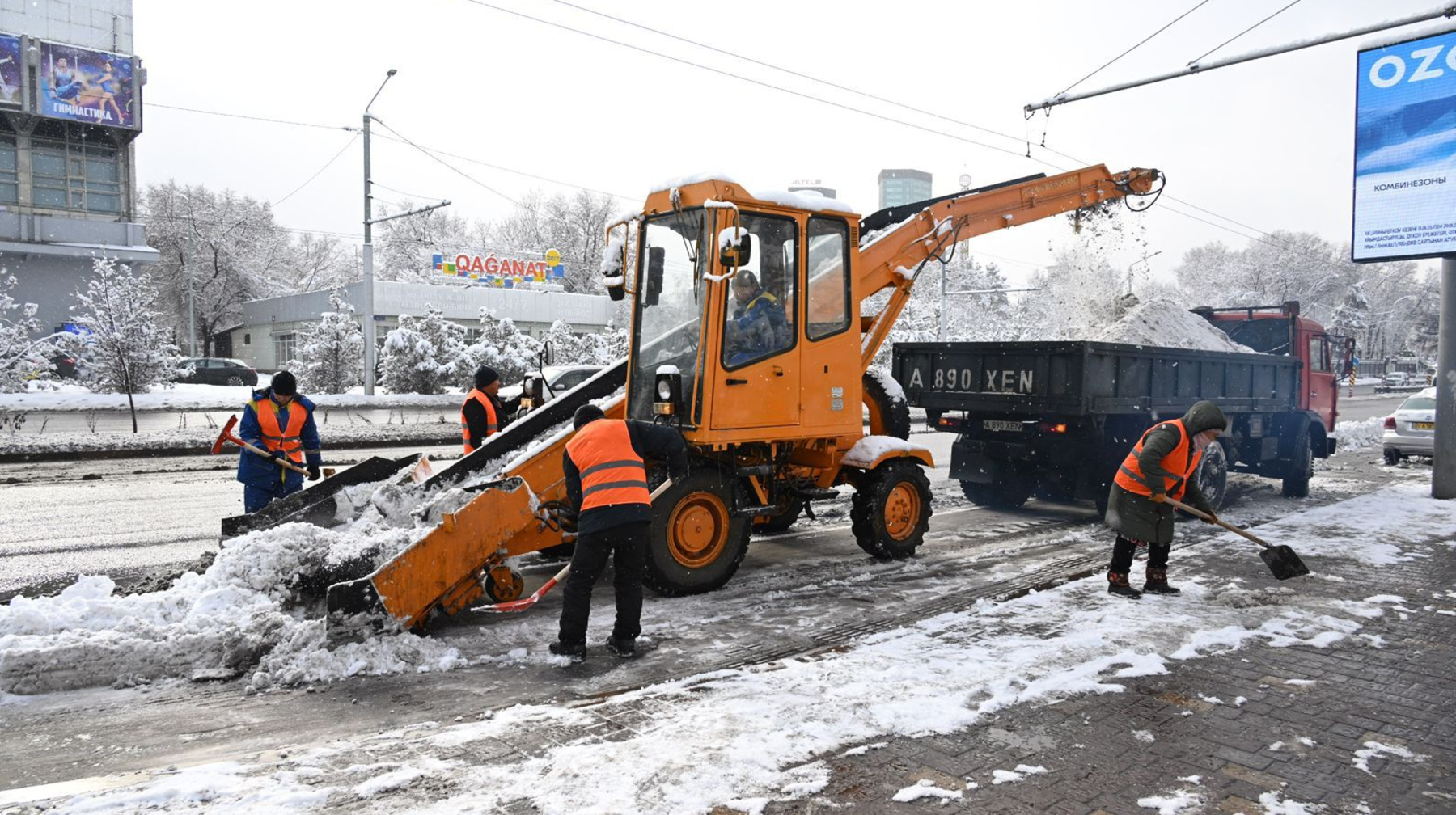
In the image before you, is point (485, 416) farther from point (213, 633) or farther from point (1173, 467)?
point (1173, 467)

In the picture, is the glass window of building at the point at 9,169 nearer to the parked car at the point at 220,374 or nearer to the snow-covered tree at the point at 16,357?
the parked car at the point at 220,374

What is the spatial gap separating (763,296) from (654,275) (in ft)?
2.83

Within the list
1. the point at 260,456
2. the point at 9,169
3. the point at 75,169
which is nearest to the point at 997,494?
the point at 260,456

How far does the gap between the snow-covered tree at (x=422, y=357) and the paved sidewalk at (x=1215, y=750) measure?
2748cm

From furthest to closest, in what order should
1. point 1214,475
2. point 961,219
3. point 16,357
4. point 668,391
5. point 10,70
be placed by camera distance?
point 10,70
point 16,357
point 1214,475
point 961,219
point 668,391

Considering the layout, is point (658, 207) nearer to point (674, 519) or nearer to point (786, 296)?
point (786, 296)

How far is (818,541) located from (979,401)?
290cm

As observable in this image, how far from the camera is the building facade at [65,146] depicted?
36.8m

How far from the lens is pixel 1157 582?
22.8ft

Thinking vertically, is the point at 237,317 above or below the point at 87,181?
below

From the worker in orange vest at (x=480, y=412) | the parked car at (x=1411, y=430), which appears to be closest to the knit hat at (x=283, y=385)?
the worker in orange vest at (x=480, y=412)

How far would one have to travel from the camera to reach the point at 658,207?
7.00 metres

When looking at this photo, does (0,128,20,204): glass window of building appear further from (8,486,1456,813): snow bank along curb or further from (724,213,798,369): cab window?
(8,486,1456,813): snow bank along curb

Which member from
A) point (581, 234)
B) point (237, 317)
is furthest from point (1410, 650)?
point (581, 234)
